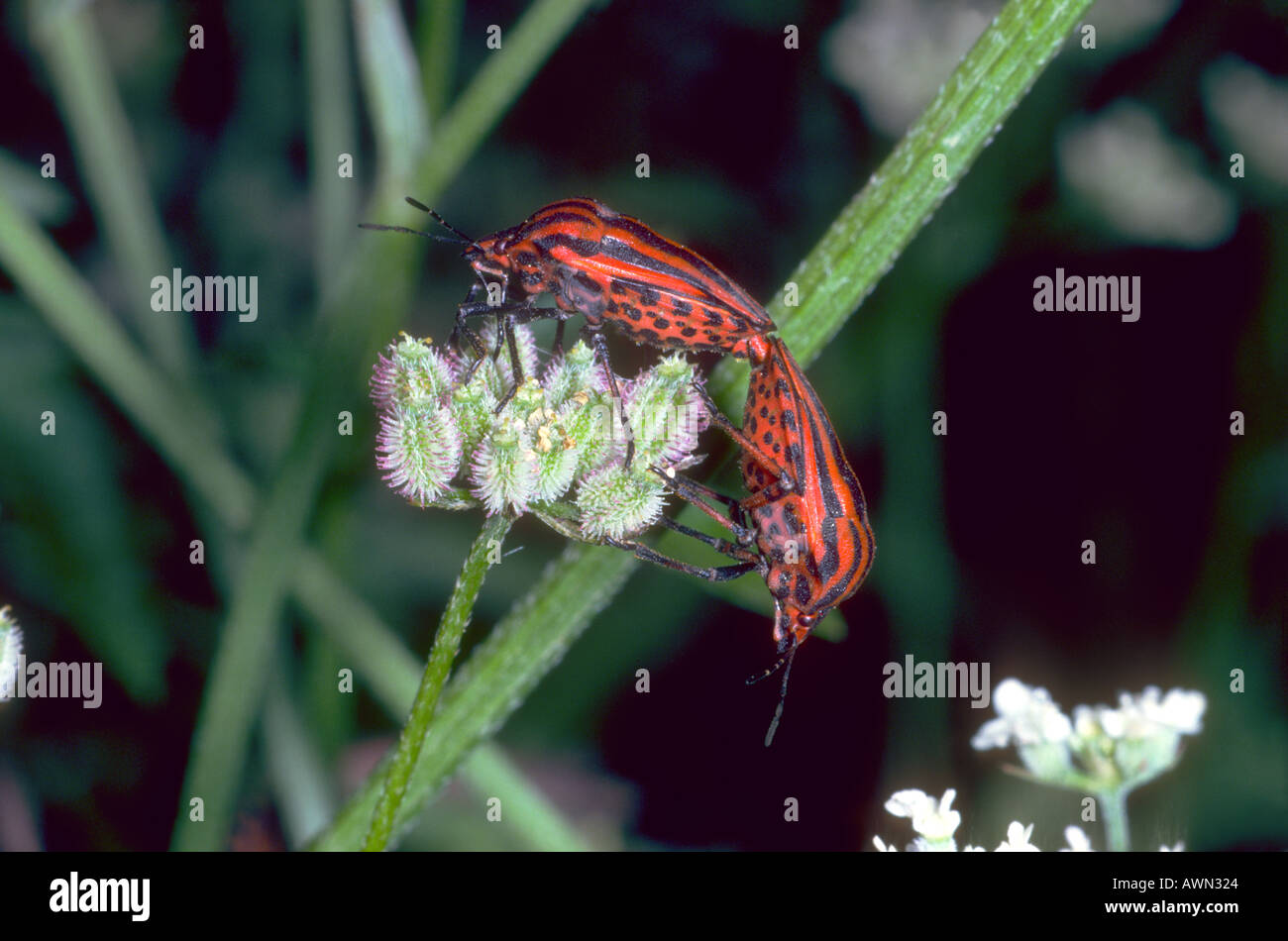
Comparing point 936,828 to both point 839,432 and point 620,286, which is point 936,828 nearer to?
point 620,286

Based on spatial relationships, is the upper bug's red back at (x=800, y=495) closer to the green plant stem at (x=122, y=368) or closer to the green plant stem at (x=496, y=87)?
the green plant stem at (x=496, y=87)

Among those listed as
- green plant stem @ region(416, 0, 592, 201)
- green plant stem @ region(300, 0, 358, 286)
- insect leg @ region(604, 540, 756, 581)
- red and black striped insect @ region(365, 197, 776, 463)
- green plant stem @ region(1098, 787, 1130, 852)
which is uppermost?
green plant stem @ region(300, 0, 358, 286)

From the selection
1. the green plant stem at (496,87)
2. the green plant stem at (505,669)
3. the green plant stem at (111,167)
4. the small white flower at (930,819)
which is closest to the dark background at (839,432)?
the green plant stem at (111,167)

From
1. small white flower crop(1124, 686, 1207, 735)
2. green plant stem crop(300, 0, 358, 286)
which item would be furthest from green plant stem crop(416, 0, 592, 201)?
small white flower crop(1124, 686, 1207, 735)

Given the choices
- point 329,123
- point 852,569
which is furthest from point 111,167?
point 852,569

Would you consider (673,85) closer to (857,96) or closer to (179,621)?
(857,96)

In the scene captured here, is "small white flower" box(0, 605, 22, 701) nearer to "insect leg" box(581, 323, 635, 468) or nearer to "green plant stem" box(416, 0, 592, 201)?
"insect leg" box(581, 323, 635, 468)
